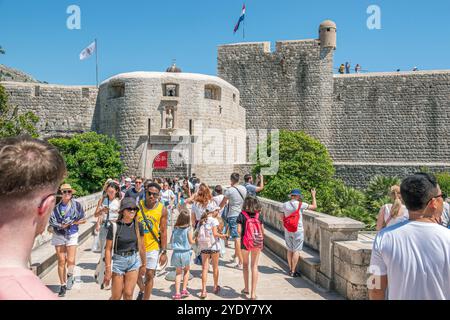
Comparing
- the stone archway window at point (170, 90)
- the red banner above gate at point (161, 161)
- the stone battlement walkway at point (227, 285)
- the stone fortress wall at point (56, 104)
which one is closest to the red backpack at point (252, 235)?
the stone battlement walkway at point (227, 285)

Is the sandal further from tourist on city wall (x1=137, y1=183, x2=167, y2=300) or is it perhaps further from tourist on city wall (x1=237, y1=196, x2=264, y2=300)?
tourist on city wall (x1=237, y1=196, x2=264, y2=300)

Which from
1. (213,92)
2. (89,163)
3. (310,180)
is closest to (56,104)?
(89,163)

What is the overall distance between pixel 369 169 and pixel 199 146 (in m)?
11.6

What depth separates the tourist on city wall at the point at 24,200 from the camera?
1161mm

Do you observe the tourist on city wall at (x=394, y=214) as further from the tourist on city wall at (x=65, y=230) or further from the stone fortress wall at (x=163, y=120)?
the stone fortress wall at (x=163, y=120)

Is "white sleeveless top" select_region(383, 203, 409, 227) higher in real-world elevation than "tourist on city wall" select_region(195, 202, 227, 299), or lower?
higher

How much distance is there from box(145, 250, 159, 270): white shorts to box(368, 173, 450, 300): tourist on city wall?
2.70 m

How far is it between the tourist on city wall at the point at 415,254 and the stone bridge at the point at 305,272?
2258mm

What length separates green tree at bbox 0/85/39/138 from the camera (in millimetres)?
20631

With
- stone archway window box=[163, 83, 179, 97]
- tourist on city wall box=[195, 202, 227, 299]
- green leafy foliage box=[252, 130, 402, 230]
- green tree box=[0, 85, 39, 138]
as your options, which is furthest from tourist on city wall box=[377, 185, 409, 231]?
stone archway window box=[163, 83, 179, 97]

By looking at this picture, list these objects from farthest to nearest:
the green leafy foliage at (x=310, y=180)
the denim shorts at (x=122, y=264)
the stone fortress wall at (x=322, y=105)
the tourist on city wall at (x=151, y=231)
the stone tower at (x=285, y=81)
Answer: the stone tower at (x=285, y=81) → the stone fortress wall at (x=322, y=105) → the green leafy foliage at (x=310, y=180) → the tourist on city wall at (x=151, y=231) → the denim shorts at (x=122, y=264)

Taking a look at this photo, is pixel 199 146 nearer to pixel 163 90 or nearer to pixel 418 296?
pixel 163 90

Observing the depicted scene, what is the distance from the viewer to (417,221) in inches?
82.7

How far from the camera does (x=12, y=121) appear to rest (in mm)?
25375
